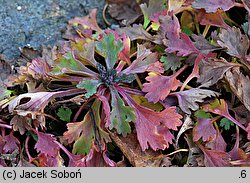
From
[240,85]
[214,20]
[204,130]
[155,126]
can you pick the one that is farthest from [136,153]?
[214,20]

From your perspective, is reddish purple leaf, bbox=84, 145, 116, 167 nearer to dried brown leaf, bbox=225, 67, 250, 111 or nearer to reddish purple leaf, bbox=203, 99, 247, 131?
reddish purple leaf, bbox=203, 99, 247, 131

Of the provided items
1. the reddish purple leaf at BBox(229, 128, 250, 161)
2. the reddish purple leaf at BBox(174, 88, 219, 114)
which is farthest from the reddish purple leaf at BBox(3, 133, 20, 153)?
the reddish purple leaf at BBox(229, 128, 250, 161)

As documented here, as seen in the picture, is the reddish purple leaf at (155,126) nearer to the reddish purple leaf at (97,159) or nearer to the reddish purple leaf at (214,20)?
the reddish purple leaf at (97,159)

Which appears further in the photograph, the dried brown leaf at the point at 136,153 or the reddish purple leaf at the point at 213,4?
the reddish purple leaf at the point at 213,4

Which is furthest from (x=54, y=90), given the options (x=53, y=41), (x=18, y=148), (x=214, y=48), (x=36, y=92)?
(x=214, y=48)

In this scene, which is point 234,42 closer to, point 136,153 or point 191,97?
point 191,97

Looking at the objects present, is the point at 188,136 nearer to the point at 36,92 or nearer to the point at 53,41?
the point at 36,92

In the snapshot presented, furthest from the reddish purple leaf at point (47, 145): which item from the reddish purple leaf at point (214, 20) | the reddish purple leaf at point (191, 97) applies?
the reddish purple leaf at point (214, 20)
